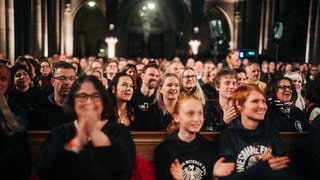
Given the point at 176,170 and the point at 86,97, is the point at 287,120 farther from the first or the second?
the point at 86,97

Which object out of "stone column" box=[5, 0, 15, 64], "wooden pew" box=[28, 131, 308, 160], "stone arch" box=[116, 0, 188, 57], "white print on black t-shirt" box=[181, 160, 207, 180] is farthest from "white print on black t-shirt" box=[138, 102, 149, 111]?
"stone arch" box=[116, 0, 188, 57]

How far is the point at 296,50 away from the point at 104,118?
34.2 metres

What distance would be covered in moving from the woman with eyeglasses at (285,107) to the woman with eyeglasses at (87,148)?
9.14ft

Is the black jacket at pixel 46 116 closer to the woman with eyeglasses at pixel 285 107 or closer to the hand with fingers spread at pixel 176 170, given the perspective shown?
the hand with fingers spread at pixel 176 170

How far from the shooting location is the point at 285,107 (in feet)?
17.4

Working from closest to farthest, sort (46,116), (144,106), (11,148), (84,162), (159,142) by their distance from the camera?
(84,162) → (11,148) → (159,142) → (46,116) → (144,106)

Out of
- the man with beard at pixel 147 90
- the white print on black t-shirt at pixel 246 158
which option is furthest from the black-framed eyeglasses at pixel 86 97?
the man with beard at pixel 147 90

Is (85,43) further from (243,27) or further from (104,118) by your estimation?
(104,118)

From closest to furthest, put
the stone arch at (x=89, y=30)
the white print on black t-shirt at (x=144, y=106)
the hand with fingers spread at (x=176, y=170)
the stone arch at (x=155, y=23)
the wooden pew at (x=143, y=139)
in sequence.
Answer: the hand with fingers spread at (x=176, y=170) → the wooden pew at (x=143, y=139) → the white print on black t-shirt at (x=144, y=106) → the stone arch at (x=155, y=23) → the stone arch at (x=89, y=30)

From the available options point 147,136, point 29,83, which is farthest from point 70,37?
point 147,136

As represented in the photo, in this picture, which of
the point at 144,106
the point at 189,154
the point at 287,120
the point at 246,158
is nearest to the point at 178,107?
the point at 189,154

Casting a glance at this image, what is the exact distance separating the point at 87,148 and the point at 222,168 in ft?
4.14

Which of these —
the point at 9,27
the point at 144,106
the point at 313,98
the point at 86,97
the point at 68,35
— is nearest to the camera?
the point at 86,97

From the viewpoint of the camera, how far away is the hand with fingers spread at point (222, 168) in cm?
338
